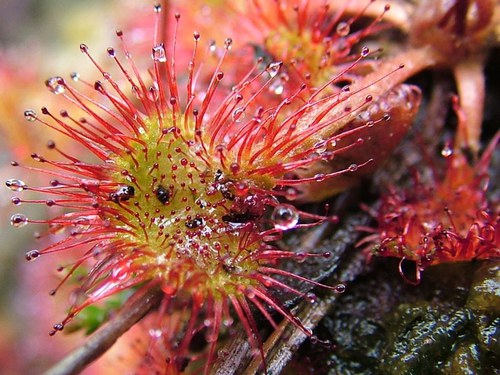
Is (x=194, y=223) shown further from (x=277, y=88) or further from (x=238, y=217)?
(x=277, y=88)

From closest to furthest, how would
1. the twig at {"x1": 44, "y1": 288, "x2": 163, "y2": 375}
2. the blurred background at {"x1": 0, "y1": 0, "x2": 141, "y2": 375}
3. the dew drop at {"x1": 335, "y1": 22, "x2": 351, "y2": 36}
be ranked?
the twig at {"x1": 44, "y1": 288, "x2": 163, "y2": 375}
the dew drop at {"x1": 335, "y1": 22, "x2": 351, "y2": 36}
the blurred background at {"x1": 0, "y1": 0, "x2": 141, "y2": 375}

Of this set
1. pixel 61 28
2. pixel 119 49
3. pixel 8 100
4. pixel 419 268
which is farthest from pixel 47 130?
pixel 419 268

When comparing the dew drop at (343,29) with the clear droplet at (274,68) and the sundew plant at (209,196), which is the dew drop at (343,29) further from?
the clear droplet at (274,68)

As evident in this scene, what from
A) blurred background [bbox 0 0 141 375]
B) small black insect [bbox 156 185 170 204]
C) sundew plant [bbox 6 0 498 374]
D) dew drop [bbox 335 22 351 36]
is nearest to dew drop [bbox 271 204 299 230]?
sundew plant [bbox 6 0 498 374]

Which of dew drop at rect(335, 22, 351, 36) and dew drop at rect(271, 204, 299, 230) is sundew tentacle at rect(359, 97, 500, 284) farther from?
dew drop at rect(335, 22, 351, 36)

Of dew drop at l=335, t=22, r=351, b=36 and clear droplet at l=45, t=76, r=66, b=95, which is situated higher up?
clear droplet at l=45, t=76, r=66, b=95

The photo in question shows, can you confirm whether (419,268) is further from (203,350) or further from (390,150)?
(203,350)

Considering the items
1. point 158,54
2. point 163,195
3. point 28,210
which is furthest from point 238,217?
point 28,210

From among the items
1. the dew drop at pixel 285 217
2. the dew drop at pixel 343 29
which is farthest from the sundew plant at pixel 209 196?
the dew drop at pixel 343 29
